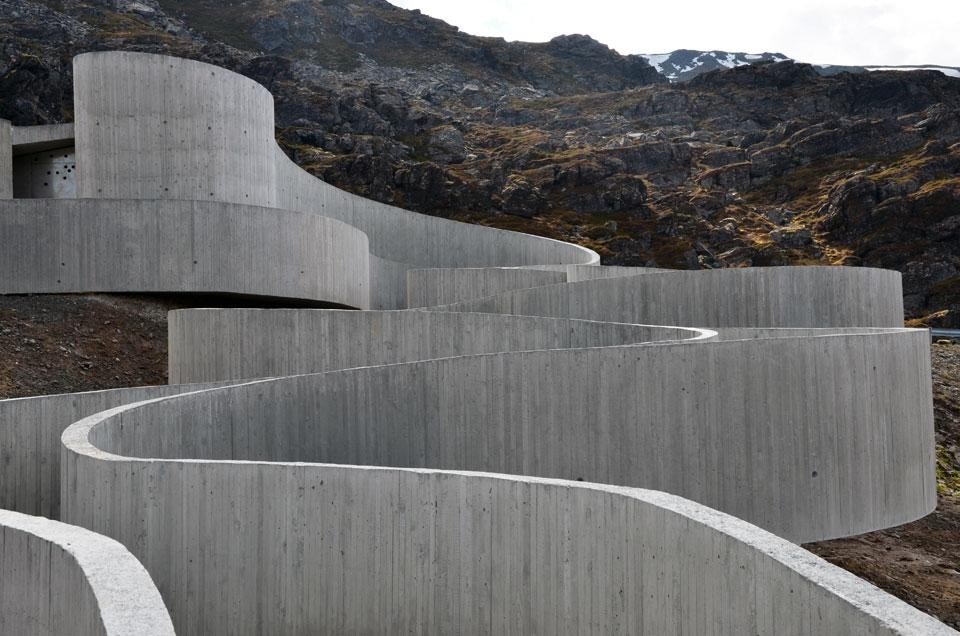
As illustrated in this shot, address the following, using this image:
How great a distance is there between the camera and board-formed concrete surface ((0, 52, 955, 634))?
4219mm

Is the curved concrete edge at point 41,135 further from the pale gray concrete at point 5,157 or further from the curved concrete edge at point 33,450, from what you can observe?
the curved concrete edge at point 33,450

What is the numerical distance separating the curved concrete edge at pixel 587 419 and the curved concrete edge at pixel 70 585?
136 inches

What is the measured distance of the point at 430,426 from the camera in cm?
820

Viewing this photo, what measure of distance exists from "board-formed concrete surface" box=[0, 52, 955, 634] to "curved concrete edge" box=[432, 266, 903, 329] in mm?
38

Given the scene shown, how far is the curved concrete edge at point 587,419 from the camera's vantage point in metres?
8.06

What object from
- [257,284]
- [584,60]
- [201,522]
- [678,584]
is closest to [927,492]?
[678,584]

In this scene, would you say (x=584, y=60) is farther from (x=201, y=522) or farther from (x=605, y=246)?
(x=201, y=522)

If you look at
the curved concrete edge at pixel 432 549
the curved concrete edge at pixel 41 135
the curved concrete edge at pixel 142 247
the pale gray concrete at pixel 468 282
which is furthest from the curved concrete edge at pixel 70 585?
the curved concrete edge at pixel 41 135

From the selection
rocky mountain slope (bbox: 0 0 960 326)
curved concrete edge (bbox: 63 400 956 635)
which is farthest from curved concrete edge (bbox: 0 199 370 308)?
rocky mountain slope (bbox: 0 0 960 326)

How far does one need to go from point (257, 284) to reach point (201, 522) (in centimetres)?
1025

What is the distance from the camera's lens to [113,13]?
7931 centimetres

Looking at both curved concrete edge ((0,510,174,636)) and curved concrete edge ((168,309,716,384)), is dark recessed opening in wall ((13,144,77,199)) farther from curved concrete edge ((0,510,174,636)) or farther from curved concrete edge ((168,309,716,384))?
curved concrete edge ((0,510,174,636))

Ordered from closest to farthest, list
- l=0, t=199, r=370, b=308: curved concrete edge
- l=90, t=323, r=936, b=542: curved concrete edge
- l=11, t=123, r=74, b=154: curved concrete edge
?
l=90, t=323, r=936, b=542: curved concrete edge, l=0, t=199, r=370, b=308: curved concrete edge, l=11, t=123, r=74, b=154: curved concrete edge

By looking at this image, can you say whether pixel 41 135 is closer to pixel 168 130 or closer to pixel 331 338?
pixel 168 130
